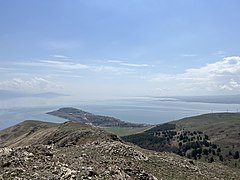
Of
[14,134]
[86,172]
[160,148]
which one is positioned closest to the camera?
[86,172]

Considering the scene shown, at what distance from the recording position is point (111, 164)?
68.4ft

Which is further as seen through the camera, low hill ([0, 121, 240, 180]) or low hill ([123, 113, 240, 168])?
low hill ([123, 113, 240, 168])

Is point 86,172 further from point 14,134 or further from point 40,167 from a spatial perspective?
point 14,134

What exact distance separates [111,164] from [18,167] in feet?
19.9

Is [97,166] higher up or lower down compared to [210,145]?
higher up

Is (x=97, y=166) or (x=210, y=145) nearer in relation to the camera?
(x=97, y=166)

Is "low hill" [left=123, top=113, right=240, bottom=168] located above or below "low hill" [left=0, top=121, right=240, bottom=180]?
below

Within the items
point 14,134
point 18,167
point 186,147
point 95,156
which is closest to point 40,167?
point 18,167

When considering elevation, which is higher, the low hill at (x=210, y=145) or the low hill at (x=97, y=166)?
the low hill at (x=97, y=166)

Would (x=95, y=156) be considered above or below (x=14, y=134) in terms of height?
above

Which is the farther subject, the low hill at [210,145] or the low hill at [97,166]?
the low hill at [210,145]

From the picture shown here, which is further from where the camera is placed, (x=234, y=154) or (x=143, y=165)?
(x=234, y=154)

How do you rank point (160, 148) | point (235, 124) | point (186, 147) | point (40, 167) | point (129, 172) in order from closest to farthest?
point (40, 167) < point (129, 172) < point (186, 147) < point (160, 148) < point (235, 124)

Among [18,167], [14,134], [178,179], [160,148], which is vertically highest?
[18,167]
